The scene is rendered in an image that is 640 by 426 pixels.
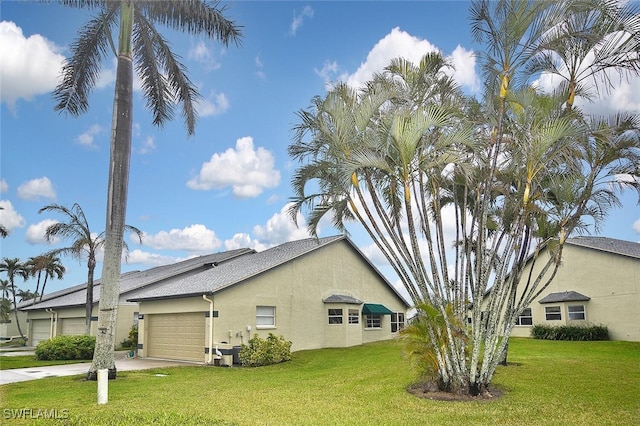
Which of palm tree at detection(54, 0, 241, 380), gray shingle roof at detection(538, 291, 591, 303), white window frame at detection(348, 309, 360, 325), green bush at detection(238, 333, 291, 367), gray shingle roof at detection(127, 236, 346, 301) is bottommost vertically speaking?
green bush at detection(238, 333, 291, 367)

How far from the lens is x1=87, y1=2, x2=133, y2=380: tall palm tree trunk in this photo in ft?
48.1

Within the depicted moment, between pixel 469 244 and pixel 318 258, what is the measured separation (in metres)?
13.6

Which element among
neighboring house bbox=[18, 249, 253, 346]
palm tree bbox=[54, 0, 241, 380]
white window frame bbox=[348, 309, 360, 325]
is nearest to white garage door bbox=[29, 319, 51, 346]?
neighboring house bbox=[18, 249, 253, 346]

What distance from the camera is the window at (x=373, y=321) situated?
90.6 ft

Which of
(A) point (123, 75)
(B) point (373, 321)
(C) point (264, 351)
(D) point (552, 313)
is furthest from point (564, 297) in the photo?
(A) point (123, 75)

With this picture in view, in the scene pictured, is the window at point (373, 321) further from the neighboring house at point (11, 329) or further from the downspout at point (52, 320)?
the neighboring house at point (11, 329)

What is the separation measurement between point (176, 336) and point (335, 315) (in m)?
7.77

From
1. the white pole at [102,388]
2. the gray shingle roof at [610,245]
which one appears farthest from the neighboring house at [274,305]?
the gray shingle roof at [610,245]

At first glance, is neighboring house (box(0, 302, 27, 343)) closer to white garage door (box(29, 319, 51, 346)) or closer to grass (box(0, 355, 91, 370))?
white garage door (box(29, 319, 51, 346))

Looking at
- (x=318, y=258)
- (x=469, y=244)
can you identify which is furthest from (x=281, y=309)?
(x=469, y=244)

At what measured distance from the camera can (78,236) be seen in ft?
85.4

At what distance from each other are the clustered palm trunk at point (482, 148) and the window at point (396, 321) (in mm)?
A: 17156

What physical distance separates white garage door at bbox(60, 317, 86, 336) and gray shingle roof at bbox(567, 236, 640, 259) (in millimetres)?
28492

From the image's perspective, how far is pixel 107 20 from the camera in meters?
16.2
